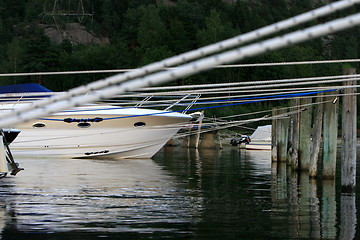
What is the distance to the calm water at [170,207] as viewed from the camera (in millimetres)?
8414

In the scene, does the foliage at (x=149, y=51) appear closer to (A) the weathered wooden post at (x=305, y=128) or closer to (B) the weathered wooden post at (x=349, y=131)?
(A) the weathered wooden post at (x=305, y=128)

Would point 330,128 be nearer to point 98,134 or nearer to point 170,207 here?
point 170,207

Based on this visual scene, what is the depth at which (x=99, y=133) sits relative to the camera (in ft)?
80.8

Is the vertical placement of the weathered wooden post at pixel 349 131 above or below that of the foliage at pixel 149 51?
below

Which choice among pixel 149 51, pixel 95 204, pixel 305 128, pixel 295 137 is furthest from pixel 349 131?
pixel 149 51

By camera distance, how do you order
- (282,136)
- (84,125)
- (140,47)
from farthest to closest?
(140,47) → (282,136) → (84,125)

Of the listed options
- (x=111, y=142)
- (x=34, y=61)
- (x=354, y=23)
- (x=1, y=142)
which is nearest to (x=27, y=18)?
(x=34, y=61)

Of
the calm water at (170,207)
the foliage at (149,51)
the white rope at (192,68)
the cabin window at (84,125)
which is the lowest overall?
the calm water at (170,207)

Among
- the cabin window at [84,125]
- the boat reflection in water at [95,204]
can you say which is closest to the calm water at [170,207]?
the boat reflection in water at [95,204]

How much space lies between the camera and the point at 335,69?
101062 mm

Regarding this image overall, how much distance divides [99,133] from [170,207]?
46.2 feet

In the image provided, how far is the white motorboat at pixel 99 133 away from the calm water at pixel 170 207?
5.88 meters

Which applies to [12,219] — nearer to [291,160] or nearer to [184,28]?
[291,160]

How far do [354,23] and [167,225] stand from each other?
678 cm
